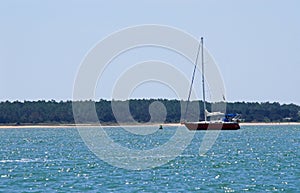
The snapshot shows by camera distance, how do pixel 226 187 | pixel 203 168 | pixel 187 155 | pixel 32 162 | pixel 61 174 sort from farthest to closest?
pixel 187 155 → pixel 32 162 → pixel 203 168 → pixel 61 174 → pixel 226 187

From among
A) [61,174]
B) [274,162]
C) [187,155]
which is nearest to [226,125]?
[187,155]

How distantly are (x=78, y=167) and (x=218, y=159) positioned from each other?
1621 centimetres

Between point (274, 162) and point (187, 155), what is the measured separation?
44.0 ft

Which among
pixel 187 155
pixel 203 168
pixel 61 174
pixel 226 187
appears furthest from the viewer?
pixel 187 155

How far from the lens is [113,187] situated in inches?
2157

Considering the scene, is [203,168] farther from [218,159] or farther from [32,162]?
[32,162]

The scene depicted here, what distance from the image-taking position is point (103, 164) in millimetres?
74000

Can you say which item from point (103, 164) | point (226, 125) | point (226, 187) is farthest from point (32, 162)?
point (226, 125)

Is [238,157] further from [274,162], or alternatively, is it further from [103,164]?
[103,164]

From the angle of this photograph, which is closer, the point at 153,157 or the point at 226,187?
the point at 226,187

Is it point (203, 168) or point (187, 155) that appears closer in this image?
point (203, 168)

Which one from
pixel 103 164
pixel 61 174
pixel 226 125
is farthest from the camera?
pixel 226 125

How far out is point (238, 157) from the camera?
275 ft

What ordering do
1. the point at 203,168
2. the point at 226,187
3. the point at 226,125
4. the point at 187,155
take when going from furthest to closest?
the point at 226,125, the point at 187,155, the point at 203,168, the point at 226,187
